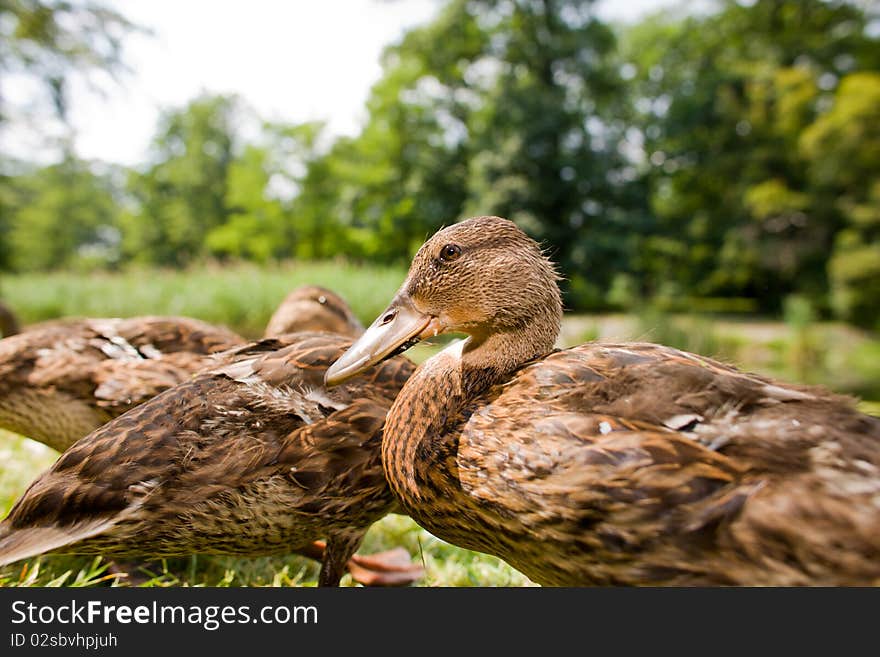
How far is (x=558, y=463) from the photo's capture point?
1220 millimetres

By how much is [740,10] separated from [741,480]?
30.2 m

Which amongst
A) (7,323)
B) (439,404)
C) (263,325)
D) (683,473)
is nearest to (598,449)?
(683,473)

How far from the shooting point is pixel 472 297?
1.60 meters

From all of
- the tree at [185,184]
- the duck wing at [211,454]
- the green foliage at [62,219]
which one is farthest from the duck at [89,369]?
the green foliage at [62,219]

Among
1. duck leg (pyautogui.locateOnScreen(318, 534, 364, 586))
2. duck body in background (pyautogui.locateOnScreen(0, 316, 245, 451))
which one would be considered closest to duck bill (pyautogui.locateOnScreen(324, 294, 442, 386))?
duck leg (pyautogui.locateOnScreen(318, 534, 364, 586))

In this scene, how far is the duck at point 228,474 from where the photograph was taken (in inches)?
59.6

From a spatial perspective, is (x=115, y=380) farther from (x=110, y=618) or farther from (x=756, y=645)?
(x=756, y=645)

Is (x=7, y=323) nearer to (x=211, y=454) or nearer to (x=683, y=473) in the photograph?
(x=211, y=454)

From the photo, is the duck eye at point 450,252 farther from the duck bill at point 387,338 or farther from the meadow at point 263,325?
the meadow at point 263,325

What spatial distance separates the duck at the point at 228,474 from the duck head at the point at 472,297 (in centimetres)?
33

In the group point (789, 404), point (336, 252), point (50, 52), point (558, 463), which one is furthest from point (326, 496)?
point (336, 252)

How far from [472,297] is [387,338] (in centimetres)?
27

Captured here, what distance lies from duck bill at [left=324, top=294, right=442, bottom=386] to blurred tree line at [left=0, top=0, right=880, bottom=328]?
536 inches

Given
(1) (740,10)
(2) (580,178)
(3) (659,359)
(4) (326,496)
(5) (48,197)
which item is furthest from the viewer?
(5) (48,197)
